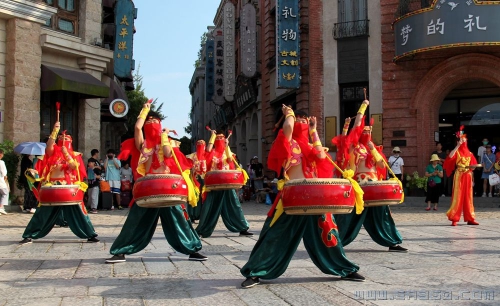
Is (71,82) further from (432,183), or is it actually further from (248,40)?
(248,40)

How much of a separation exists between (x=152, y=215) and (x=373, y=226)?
10.4ft

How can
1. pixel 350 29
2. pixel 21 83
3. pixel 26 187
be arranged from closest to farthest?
pixel 26 187 → pixel 21 83 → pixel 350 29

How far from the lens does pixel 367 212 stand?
8578 millimetres

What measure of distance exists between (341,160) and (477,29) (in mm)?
11471

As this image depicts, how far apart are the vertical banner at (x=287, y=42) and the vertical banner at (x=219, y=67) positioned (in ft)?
36.5

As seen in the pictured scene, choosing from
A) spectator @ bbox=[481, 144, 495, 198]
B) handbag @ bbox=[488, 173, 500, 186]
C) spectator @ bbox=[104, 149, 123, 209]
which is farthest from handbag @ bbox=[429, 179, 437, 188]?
spectator @ bbox=[104, 149, 123, 209]

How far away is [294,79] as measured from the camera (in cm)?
2216

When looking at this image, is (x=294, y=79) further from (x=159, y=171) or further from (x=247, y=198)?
(x=159, y=171)

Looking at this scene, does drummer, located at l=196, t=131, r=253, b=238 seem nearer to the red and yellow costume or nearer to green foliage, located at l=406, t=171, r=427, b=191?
the red and yellow costume

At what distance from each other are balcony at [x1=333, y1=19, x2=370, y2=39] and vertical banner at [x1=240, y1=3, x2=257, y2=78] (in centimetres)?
718

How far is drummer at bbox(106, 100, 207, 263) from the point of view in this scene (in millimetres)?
7402

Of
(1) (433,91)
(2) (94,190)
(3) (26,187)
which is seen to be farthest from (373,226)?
(1) (433,91)

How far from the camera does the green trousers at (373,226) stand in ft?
27.6

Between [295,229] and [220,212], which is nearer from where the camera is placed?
[295,229]
